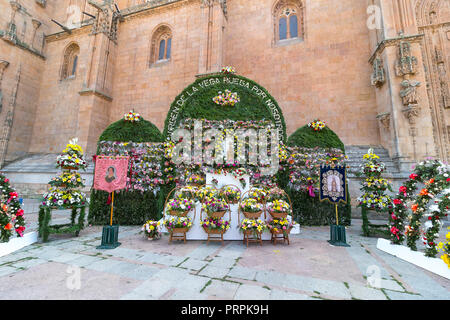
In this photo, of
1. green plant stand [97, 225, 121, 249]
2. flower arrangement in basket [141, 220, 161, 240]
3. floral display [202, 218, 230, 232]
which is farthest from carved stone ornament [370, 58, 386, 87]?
green plant stand [97, 225, 121, 249]

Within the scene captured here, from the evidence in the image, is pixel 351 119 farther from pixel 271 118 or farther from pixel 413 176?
pixel 413 176

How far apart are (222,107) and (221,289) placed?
6.70 meters

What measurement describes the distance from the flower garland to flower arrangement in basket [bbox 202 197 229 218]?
4207mm

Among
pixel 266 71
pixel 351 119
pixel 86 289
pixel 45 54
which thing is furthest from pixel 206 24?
pixel 45 54

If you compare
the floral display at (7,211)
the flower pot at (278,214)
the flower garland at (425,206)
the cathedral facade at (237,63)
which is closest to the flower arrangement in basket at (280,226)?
the flower pot at (278,214)

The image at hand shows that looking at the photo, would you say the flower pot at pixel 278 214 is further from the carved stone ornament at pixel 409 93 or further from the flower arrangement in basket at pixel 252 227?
the carved stone ornament at pixel 409 93

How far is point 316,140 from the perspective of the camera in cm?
798

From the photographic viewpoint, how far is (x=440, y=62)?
31.2ft

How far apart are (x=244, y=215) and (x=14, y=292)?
174 inches

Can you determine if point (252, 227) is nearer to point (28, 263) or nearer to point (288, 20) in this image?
point (28, 263)

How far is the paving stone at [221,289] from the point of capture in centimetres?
266

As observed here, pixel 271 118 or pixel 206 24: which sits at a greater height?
pixel 206 24

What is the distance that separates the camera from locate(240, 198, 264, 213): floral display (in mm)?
5328

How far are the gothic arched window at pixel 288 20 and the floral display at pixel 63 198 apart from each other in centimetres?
1370
